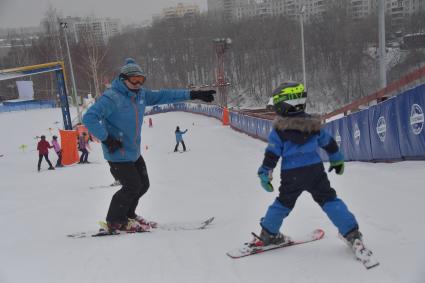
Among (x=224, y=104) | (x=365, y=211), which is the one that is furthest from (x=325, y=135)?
(x=224, y=104)

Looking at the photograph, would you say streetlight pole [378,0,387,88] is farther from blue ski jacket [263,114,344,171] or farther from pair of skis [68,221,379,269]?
blue ski jacket [263,114,344,171]

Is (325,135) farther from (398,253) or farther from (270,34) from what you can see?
(270,34)

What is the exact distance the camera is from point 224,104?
41.8 m

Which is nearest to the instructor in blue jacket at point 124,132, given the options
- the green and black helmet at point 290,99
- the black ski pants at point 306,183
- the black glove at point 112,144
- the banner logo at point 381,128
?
the black glove at point 112,144

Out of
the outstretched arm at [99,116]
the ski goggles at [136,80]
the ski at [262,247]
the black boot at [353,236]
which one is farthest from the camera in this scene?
the ski goggles at [136,80]

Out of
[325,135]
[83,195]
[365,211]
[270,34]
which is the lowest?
[83,195]

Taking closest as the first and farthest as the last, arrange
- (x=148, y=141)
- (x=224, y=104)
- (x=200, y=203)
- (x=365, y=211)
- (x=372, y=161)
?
(x=365, y=211) < (x=200, y=203) < (x=372, y=161) < (x=148, y=141) < (x=224, y=104)

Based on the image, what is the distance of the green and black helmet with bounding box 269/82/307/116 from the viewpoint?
10.3ft

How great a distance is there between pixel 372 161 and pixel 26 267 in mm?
6769

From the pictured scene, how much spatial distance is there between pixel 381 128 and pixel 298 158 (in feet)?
16.8

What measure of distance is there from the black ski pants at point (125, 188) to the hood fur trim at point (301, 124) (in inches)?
68.4

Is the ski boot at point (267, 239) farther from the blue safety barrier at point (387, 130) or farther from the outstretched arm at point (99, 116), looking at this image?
the blue safety barrier at point (387, 130)

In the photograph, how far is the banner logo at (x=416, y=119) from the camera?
6.23 metres

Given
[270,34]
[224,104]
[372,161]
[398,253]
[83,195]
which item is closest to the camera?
[398,253]
